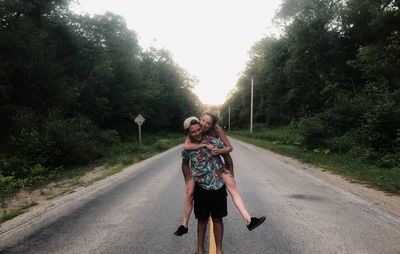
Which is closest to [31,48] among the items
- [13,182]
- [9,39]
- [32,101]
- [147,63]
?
[9,39]

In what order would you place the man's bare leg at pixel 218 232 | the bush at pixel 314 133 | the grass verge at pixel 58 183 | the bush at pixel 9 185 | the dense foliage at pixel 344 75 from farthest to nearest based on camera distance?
the bush at pixel 314 133, the dense foliage at pixel 344 75, the bush at pixel 9 185, the grass verge at pixel 58 183, the man's bare leg at pixel 218 232

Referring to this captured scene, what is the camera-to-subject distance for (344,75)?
33.3 meters

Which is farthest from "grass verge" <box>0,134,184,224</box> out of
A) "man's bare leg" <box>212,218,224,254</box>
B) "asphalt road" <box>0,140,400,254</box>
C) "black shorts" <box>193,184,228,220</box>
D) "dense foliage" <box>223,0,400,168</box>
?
"dense foliage" <box>223,0,400,168</box>

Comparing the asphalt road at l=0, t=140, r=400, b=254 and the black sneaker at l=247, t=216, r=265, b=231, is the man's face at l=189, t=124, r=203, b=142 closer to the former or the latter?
the black sneaker at l=247, t=216, r=265, b=231

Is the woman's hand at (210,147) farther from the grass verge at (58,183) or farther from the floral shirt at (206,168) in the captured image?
the grass verge at (58,183)

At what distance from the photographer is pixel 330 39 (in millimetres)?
34281

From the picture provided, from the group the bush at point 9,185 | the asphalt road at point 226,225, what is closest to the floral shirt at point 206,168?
the asphalt road at point 226,225

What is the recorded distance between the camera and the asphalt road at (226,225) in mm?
5629

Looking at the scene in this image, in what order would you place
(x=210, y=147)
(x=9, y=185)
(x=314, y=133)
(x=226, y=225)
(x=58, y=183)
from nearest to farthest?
(x=210, y=147)
(x=226, y=225)
(x=9, y=185)
(x=58, y=183)
(x=314, y=133)

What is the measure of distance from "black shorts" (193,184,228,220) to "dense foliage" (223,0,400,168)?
12.6 meters

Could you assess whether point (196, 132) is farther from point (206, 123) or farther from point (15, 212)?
point (15, 212)

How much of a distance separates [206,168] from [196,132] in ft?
1.68

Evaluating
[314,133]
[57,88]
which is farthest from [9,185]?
[314,133]

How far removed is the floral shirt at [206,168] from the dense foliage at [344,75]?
12674 mm
